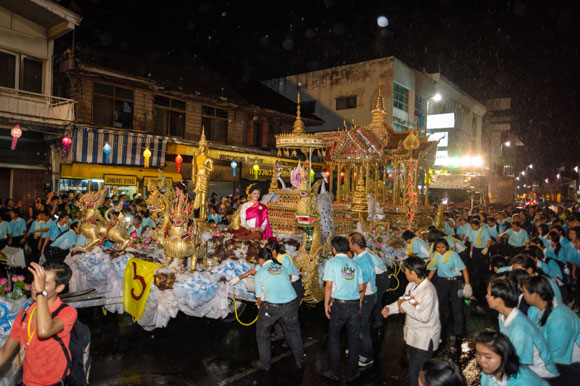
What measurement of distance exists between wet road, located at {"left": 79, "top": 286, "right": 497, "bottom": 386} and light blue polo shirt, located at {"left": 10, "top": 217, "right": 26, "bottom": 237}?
5.08m

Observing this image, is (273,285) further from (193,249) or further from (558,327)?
(558,327)

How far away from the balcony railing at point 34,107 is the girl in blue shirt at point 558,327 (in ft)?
53.8

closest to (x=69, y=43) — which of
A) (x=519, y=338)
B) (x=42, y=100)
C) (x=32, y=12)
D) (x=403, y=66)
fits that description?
(x=32, y=12)

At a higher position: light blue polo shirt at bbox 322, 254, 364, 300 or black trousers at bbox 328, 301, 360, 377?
light blue polo shirt at bbox 322, 254, 364, 300

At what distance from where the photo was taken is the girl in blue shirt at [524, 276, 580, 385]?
3613mm

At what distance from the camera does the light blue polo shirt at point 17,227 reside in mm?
10651

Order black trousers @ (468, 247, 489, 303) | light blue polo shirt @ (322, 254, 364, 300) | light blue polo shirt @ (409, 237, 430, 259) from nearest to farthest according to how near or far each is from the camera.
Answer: light blue polo shirt @ (322, 254, 364, 300) < light blue polo shirt @ (409, 237, 430, 259) < black trousers @ (468, 247, 489, 303)

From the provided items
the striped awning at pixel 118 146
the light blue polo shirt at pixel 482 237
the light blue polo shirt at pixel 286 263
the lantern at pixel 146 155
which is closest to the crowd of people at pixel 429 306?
the light blue polo shirt at pixel 286 263

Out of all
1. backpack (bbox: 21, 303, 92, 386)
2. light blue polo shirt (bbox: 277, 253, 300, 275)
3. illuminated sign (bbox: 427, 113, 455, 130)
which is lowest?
backpack (bbox: 21, 303, 92, 386)

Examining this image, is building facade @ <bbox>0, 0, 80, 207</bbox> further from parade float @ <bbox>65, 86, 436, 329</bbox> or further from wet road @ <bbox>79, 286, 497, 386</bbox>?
wet road @ <bbox>79, 286, 497, 386</bbox>

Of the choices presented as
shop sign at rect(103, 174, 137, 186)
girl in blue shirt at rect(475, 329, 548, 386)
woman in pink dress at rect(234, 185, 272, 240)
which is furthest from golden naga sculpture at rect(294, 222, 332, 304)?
shop sign at rect(103, 174, 137, 186)

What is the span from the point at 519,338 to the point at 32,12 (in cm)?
1868

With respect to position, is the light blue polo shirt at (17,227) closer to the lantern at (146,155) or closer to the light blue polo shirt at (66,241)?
the light blue polo shirt at (66,241)

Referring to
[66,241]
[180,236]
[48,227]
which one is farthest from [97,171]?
[180,236]
